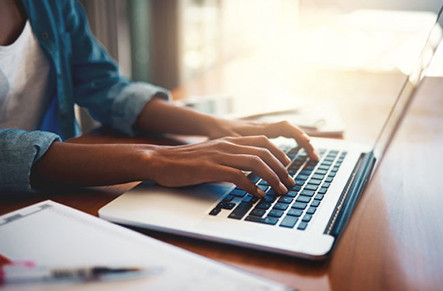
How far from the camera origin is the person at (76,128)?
572 mm

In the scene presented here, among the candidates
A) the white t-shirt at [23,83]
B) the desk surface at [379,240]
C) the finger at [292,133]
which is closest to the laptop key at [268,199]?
the desk surface at [379,240]

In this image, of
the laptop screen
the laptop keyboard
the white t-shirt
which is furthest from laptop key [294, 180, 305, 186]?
the white t-shirt

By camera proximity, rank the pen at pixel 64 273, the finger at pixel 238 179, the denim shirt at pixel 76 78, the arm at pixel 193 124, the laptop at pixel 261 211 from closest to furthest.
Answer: the pen at pixel 64 273, the laptop at pixel 261 211, the finger at pixel 238 179, the arm at pixel 193 124, the denim shirt at pixel 76 78

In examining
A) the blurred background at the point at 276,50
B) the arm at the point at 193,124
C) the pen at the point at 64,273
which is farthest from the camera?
the blurred background at the point at 276,50

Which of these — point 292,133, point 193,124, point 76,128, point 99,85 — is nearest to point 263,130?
point 292,133

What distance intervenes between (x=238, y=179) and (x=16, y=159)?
0.31 m

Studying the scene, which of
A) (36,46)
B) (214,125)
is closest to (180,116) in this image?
(214,125)

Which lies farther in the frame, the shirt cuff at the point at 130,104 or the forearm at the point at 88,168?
the shirt cuff at the point at 130,104

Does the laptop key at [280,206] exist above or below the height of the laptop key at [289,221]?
below

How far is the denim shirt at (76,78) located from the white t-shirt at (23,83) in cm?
2

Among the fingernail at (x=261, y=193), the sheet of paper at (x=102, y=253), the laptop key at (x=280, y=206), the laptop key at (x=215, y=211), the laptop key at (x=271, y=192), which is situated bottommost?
the laptop key at (x=271, y=192)

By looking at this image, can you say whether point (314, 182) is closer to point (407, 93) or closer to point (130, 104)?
point (130, 104)

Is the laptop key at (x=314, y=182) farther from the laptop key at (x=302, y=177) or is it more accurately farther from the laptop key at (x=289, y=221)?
the laptop key at (x=289, y=221)

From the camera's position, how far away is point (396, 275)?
41cm
